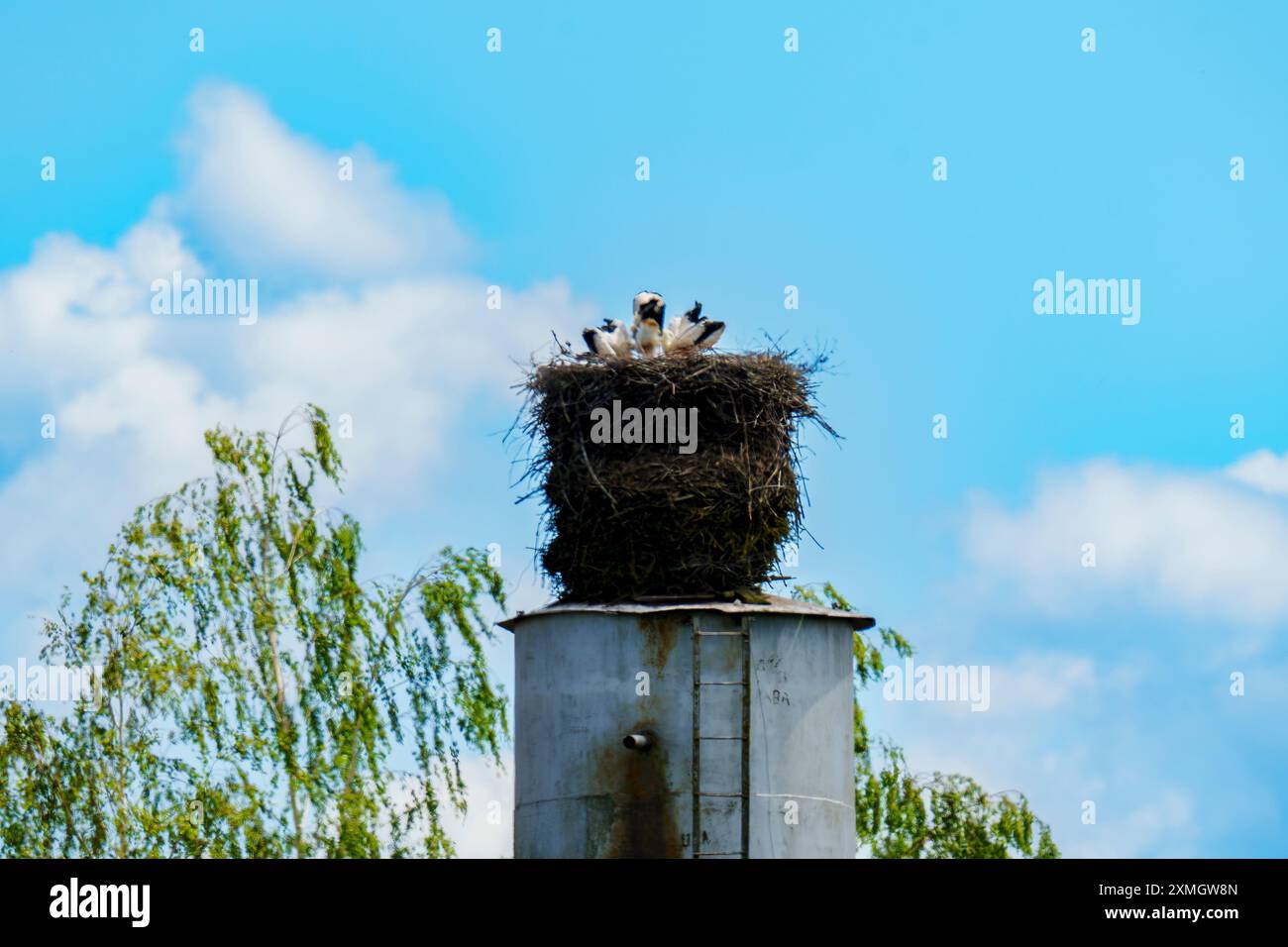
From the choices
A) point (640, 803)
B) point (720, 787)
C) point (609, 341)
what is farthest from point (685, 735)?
point (609, 341)

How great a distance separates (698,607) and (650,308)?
9.06ft

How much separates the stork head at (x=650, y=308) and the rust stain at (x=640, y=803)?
3.43m

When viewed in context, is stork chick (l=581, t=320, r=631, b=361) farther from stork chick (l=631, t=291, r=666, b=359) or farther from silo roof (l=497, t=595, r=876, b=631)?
silo roof (l=497, t=595, r=876, b=631)

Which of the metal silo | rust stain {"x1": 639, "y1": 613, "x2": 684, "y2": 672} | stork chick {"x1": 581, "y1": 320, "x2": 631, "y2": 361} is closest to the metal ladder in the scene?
the metal silo

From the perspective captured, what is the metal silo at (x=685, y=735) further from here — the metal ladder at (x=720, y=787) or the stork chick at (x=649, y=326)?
the stork chick at (x=649, y=326)

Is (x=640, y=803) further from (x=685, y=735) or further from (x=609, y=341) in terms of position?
(x=609, y=341)

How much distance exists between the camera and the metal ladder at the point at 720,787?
16.6m

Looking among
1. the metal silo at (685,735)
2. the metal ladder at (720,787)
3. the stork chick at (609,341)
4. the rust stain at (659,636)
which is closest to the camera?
the metal ladder at (720,787)

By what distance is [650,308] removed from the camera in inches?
734

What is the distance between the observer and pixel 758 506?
17766 mm

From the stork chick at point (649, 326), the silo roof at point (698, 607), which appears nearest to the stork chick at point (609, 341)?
the stork chick at point (649, 326)

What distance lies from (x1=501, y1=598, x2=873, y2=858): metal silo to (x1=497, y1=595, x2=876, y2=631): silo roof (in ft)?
0.05
